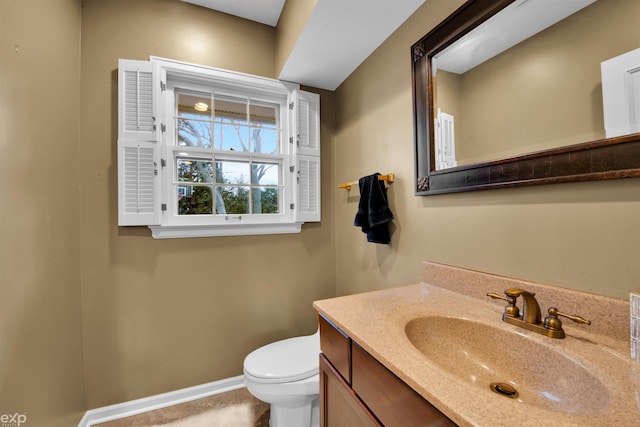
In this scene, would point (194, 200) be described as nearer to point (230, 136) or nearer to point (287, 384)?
point (230, 136)

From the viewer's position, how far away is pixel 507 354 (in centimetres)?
75

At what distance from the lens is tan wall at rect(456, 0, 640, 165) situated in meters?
0.70

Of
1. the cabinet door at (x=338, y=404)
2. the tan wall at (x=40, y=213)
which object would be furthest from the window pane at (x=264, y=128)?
the cabinet door at (x=338, y=404)

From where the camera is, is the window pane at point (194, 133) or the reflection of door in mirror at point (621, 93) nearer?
the reflection of door in mirror at point (621, 93)

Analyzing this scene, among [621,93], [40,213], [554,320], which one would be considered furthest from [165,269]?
[621,93]

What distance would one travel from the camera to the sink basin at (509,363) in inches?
22.5

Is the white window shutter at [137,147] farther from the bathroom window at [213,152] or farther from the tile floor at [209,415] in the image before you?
the tile floor at [209,415]

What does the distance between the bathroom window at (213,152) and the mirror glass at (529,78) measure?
108cm

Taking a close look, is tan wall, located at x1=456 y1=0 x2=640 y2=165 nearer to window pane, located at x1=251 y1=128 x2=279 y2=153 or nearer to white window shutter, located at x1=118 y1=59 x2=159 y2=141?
window pane, located at x1=251 y1=128 x2=279 y2=153

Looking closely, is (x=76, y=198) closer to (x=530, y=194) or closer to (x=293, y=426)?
(x=293, y=426)

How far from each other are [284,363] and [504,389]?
1038mm

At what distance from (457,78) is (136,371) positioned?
7.91 feet

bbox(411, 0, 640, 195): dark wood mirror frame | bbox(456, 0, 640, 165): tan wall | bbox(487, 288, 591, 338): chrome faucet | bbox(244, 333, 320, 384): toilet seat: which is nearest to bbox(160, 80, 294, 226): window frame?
bbox(244, 333, 320, 384): toilet seat

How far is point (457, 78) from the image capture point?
3.64 ft
